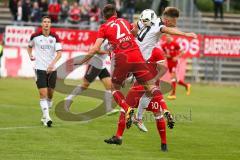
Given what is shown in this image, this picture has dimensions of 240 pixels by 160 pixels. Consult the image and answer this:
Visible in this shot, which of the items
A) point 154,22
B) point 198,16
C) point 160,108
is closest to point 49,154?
point 160,108

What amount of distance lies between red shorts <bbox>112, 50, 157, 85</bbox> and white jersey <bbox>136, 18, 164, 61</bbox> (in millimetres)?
489

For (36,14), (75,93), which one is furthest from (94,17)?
(75,93)

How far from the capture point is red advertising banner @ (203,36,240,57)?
113 ft

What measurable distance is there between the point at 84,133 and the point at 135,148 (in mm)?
2207

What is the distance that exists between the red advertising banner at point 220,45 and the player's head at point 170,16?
20985 millimetres

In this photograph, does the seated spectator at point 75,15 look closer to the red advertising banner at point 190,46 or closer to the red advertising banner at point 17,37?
the red advertising banner at point 17,37

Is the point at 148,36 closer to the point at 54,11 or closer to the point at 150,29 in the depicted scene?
the point at 150,29

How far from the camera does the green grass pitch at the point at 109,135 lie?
1243 cm

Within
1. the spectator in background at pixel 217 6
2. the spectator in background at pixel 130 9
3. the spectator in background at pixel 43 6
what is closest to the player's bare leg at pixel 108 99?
the spectator in background at pixel 130 9

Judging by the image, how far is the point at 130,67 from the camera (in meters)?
13.4

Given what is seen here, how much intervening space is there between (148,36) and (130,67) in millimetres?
777

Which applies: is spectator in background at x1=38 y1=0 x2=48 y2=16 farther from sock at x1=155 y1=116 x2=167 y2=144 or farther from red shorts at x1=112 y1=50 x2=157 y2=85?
sock at x1=155 y1=116 x2=167 y2=144

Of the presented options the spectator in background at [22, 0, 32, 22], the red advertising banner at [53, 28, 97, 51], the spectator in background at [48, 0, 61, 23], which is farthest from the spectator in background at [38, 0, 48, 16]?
the red advertising banner at [53, 28, 97, 51]

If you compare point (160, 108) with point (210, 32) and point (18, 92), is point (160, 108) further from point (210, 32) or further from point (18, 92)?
point (210, 32)
